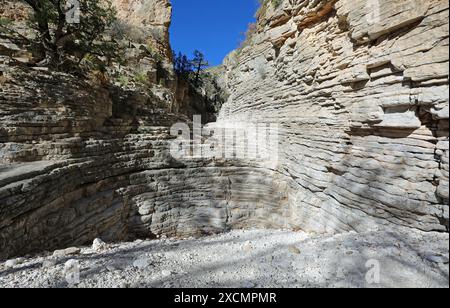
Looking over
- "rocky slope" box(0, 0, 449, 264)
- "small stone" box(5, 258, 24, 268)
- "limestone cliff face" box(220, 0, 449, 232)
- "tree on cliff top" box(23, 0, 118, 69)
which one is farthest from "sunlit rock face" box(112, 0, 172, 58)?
"small stone" box(5, 258, 24, 268)

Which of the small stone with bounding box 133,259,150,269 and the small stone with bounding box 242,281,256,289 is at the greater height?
the small stone with bounding box 242,281,256,289

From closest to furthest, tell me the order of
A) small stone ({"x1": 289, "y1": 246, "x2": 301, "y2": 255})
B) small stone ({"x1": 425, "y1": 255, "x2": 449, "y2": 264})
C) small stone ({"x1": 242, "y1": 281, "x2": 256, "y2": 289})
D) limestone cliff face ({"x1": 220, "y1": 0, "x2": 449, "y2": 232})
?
1. small stone ({"x1": 425, "y1": 255, "x2": 449, "y2": 264})
2. small stone ({"x1": 242, "y1": 281, "x2": 256, "y2": 289})
3. limestone cliff face ({"x1": 220, "y1": 0, "x2": 449, "y2": 232})
4. small stone ({"x1": 289, "y1": 246, "x2": 301, "y2": 255})

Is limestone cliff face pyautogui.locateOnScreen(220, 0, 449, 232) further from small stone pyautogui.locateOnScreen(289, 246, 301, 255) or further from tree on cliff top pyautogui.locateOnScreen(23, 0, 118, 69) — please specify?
tree on cliff top pyautogui.locateOnScreen(23, 0, 118, 69)

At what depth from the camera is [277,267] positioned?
2.95 meters

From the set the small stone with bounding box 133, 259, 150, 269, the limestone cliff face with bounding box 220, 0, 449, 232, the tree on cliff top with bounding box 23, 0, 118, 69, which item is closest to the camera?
the small stone with bounding box 133, 259, 150, 269

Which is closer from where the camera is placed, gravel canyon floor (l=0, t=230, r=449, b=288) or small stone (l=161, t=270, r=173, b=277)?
gravel canyon floor (l=0, t=230, r=449, b=288)

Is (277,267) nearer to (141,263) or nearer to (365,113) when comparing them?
(141,263)

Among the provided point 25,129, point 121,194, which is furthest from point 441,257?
point 25,129

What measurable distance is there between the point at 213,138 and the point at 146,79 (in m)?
6.12

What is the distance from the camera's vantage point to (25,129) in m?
4.56

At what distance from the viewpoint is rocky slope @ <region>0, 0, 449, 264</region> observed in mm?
3379

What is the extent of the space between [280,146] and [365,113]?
3459 millimetres

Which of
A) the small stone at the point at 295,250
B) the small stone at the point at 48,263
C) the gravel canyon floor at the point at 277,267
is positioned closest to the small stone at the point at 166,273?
the gravel canyon floor at the point at 277,267

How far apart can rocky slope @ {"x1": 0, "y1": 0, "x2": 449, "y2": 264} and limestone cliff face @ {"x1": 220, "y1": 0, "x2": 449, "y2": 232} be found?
0.02 meters
